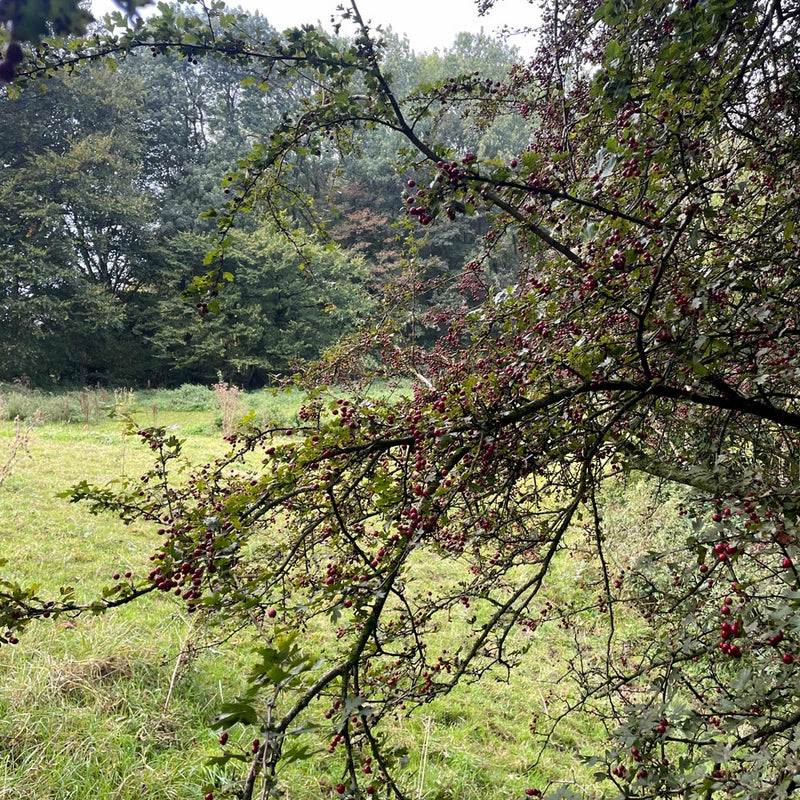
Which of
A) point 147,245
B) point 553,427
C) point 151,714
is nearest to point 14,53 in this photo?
point 553,427

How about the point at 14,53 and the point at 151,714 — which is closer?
the point at 14,53

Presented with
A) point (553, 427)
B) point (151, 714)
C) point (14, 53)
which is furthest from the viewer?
point (151, 714)

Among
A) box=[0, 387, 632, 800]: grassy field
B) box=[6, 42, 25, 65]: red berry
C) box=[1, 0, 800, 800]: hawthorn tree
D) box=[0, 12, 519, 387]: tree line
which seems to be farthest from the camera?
box=[0, 12, 519, 387]: tree line

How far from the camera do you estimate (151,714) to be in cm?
307

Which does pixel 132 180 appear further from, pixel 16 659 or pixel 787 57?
pixel 787 57

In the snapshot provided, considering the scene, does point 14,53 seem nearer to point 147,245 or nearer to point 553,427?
point 553,427

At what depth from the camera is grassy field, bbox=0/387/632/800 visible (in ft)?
8.68

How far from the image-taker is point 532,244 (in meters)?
2.39

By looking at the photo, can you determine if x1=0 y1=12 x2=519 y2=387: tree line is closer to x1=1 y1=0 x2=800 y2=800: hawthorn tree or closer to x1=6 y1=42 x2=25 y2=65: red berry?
x1=1 y1=0 x2=800 y2=800: hawthorn tree

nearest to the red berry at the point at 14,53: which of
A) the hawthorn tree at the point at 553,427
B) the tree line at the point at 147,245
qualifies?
the hawthorn tree at the point at 553,427

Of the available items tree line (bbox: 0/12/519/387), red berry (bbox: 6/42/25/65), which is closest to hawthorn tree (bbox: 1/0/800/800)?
red berry (bbox: 6/42/25/65)

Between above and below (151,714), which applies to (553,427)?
above

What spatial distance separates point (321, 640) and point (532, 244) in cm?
353

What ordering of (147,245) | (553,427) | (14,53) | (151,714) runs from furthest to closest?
1. (147,245)
2. (151,714)
3. (553,427)
4. (14,53)
